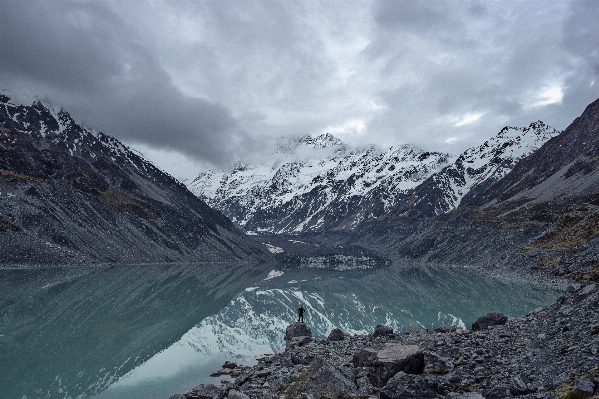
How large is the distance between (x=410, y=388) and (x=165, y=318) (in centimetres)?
4833

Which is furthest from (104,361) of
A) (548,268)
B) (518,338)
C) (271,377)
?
(548,268)

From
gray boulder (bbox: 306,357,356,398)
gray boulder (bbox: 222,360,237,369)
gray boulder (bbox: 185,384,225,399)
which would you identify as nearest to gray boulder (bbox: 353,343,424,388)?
gray boulder (bbox: 306,357,356,398)

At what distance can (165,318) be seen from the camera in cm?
5731

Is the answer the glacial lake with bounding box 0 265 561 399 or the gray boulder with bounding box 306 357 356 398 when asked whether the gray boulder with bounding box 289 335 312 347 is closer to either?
the glacial lake with bounding box 0 265 561 399

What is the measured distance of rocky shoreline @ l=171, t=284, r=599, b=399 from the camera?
15.0 meters

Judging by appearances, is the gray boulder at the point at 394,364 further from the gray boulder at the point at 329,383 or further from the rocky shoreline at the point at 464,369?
the gray boulder at the point at 329,383

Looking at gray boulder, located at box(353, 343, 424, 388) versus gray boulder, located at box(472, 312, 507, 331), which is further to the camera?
gray boulder, located at box(472, 312, 507, 331)

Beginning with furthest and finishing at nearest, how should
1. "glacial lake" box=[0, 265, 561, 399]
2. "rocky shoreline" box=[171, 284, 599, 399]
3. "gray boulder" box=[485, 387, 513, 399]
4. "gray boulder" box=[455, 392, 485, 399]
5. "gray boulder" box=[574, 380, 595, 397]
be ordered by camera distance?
"glacial lake" box=[0, 265, 561, 399]
"gray boulder" box=[455, 392, 485, 399]
"rocky shoreline" box=[171, 284, 599, 399]
"gray boulder" box=[485, 387, 513, 399]
"gray boulder" box=[574, 380, 595, 397]

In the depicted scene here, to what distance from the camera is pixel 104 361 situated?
34375 mm

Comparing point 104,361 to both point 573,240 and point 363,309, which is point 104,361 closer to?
point 363,309

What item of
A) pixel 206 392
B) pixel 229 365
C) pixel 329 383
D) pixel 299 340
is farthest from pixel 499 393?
pixel 299 340

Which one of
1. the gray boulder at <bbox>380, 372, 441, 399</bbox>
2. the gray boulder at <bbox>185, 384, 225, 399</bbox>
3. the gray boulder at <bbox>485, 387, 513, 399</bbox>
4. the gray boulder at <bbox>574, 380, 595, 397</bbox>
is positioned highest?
the gray boulder at <bbox>185, 384, 225, 399</bbox>

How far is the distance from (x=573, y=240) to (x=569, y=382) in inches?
4360

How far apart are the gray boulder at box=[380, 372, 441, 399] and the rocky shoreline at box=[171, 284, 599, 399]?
3cm
